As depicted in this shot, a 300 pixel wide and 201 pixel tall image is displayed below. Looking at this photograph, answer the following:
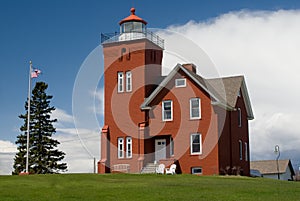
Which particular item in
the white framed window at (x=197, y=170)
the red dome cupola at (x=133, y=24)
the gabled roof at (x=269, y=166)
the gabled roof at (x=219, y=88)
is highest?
the red dome cupola at (x=133, y=24)

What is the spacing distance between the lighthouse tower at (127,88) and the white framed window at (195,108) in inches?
146

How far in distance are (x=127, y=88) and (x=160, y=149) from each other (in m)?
5.51

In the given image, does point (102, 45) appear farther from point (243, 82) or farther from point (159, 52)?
point (243, 82)

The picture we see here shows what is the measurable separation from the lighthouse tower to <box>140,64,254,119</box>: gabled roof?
141 cm

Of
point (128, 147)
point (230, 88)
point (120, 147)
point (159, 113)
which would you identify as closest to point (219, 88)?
point (230, 88)

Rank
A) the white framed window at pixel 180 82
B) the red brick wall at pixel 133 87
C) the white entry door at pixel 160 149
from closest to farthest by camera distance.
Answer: the white framed window at pixel 180 82 < the white entry door at pixel 160 149 < the red brick wall at pixel 133 87

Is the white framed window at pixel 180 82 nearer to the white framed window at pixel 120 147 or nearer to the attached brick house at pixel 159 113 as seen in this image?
the attached brick house at pixel 159 113

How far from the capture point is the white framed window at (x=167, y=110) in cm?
4306

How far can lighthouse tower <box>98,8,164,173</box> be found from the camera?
43.6 meters

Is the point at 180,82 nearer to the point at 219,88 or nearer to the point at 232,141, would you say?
the point at 219,88

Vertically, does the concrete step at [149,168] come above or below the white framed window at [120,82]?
below

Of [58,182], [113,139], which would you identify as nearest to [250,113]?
[113,139]

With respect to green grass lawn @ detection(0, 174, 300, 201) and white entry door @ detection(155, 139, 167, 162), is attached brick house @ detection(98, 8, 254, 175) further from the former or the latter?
green grass lawn @ detection(0, 174, 300, 201)

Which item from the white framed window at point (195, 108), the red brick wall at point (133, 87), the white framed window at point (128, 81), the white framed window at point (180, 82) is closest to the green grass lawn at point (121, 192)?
the red brick wall at point (133, 87)
